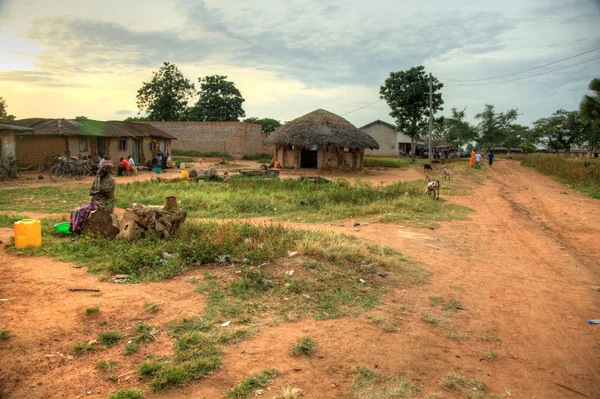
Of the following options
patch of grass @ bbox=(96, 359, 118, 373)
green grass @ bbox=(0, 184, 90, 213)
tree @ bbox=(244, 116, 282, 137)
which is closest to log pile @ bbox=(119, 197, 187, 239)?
patch of grass @ bbox=(96, 359, 118, 373)

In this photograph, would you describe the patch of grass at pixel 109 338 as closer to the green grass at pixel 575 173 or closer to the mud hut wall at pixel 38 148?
the green grass at pixel 575 173

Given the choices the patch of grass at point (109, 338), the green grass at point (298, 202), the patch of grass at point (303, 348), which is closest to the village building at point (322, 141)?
the green grass at point (298, 202)

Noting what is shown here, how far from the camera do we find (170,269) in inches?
214

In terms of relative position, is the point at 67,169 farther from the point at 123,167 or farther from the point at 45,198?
the point at 45,198

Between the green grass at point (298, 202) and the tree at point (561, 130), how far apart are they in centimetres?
4333

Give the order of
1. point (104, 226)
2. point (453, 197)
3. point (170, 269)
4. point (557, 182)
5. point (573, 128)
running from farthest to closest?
1. point (573, 128)
2. point (557, 182)
3. point (453, 197)
4. point (104, 226)
5. point (170, 269)

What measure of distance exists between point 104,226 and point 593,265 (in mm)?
8339

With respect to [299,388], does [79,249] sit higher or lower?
higher

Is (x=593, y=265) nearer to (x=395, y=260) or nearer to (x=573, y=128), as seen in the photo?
(x=395, y=260)

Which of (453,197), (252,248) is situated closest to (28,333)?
(252,248)

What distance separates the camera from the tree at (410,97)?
111 ft

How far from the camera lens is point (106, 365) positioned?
11.1 feet

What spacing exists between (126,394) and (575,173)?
76.6 ft

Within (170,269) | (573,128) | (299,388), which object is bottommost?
(299,388)
